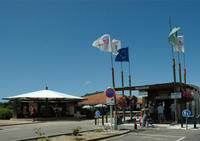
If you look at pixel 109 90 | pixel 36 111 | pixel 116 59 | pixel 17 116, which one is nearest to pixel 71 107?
pixel 36 111

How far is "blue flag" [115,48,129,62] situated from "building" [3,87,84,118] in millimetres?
8089

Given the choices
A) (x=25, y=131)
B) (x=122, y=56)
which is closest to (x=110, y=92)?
(x=25, y=131)

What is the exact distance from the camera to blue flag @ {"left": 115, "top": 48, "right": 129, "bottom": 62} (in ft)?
67.6

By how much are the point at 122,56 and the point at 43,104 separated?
12.5 metres

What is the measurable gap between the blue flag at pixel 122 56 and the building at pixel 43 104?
809 centimetres

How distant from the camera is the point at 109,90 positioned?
13227mm

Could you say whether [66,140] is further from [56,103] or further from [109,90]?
[56,103]

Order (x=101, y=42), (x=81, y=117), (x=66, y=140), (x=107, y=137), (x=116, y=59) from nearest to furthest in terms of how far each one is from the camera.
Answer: (x=66, y=140) → (x=107, y=137) → (x=101, y=42) → (x=116, y=59) → (x=81, y=117)

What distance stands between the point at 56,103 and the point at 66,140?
18839mm

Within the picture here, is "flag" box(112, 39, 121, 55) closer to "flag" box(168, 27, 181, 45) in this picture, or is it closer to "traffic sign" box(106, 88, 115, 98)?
"flag" box(168, 27, 181, 45)

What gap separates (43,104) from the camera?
28000 mm

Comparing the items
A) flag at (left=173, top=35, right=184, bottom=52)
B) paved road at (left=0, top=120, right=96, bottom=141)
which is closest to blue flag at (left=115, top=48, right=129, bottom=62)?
flag at (left=173, top=35, right=184, bottom=52)

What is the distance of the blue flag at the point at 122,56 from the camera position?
20594 millimetres

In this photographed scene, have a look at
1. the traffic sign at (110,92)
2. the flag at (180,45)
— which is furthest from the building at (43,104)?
the flag at (180,45)
